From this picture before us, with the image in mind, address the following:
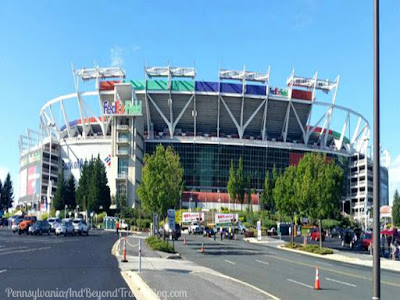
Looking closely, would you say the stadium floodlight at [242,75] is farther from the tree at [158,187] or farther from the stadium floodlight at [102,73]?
the tree at [158,187]

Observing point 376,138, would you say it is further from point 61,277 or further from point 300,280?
point 300,280

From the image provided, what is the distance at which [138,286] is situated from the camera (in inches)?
662

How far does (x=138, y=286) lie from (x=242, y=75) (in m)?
104

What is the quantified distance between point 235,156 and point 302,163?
78.1m

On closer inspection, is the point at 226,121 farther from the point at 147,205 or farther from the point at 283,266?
the point at 283,266

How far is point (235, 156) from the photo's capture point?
12675 centimetres

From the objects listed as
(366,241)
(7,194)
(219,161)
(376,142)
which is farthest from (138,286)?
(7,194)

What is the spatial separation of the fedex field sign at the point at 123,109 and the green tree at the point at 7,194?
64.5 metres

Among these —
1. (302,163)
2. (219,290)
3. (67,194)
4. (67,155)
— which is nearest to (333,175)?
(302,163)

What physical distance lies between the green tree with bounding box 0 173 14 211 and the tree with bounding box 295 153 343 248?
130 m

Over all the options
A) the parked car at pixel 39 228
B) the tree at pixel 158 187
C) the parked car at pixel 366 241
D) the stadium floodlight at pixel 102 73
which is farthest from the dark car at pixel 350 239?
the stadium floodlight at pixel 102 73

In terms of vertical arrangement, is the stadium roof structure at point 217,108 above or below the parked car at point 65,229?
above

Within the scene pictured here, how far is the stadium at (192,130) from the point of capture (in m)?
114

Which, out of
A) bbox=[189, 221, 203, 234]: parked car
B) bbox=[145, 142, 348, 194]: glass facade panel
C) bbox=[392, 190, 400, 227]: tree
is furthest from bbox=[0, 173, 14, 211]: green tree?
bbox=[392, 190, 400, 227]: tree
